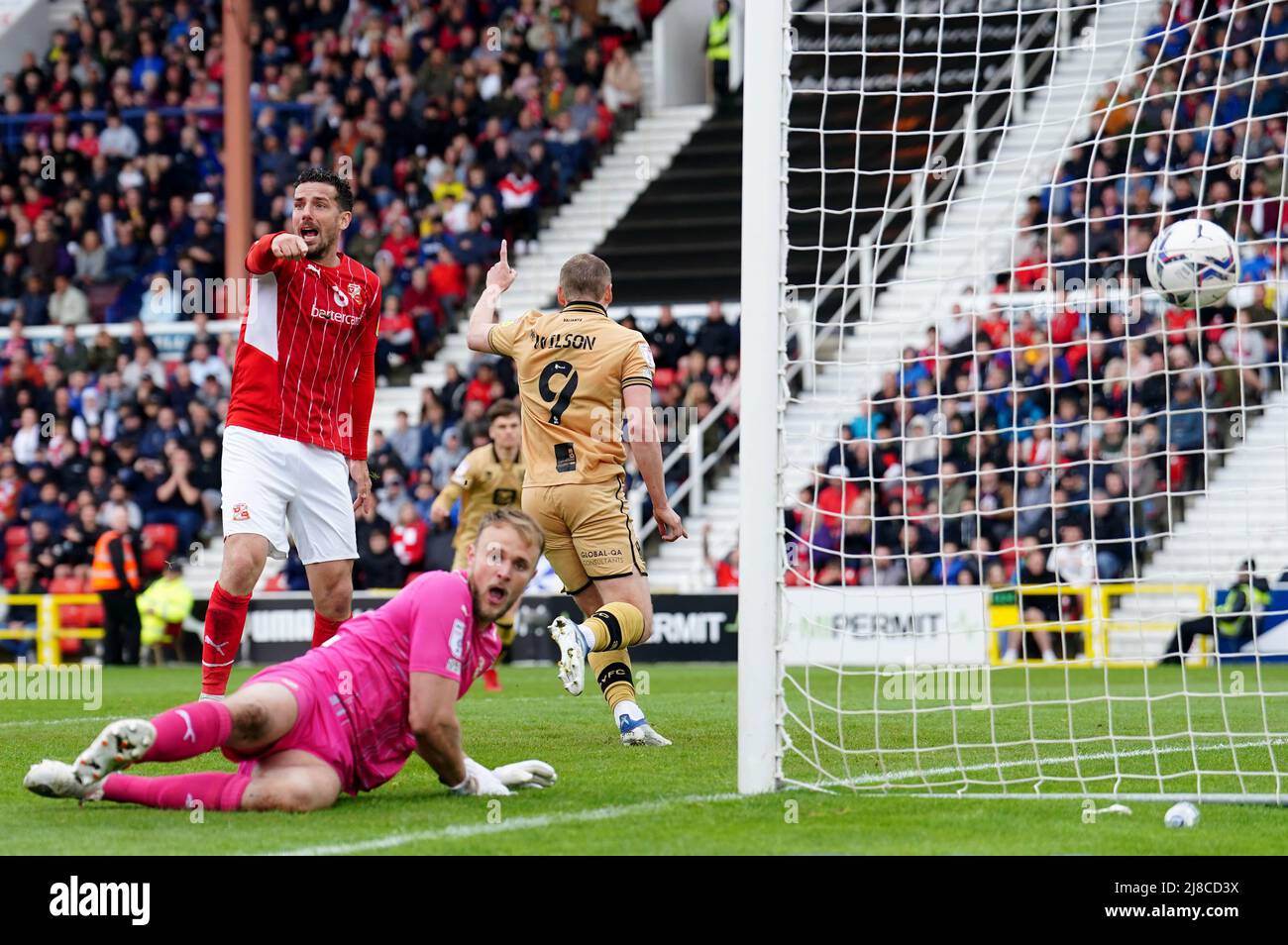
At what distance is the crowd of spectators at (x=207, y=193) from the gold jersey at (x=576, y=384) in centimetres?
1154

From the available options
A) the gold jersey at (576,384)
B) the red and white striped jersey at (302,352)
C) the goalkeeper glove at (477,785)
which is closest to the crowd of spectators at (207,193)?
the gold jersey at (576,384)

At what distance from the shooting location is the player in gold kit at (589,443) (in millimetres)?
8359

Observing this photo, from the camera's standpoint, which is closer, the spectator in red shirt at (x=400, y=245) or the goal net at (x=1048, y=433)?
the goal net at (x=1048, y=433)

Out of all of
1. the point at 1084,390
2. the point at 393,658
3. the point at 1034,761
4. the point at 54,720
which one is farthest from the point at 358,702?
the point at 1084,390

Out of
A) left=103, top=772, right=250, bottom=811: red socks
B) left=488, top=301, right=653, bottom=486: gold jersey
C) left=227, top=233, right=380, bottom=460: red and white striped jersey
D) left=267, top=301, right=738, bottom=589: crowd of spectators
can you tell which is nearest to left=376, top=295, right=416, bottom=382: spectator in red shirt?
left=267, top=301, right=738, bottom=589: crowd of spectators

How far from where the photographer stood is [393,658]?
20.2 ft

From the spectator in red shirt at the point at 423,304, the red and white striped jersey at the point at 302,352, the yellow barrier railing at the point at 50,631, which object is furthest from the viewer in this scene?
the spectator in red shirt at the point at 423,304

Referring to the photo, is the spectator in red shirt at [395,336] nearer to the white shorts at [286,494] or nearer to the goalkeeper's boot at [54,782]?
the white shorts at [286,494]

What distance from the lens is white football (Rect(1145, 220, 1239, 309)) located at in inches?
306

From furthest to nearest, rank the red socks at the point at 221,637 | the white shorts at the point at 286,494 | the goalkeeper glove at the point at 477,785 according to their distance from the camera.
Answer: the white shorts at the point at 286,494
the red socks at the point at 221,637
the goalkeeper glove at the point at 477,785

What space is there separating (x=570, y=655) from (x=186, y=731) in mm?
1932

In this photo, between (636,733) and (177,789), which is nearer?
(177,789)

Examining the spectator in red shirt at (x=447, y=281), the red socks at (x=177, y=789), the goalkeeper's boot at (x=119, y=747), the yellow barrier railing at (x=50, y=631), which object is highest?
the spectator in red shirt at (x=447, y=281)

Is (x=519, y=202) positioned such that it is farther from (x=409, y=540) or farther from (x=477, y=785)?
(x=477, y=785)
